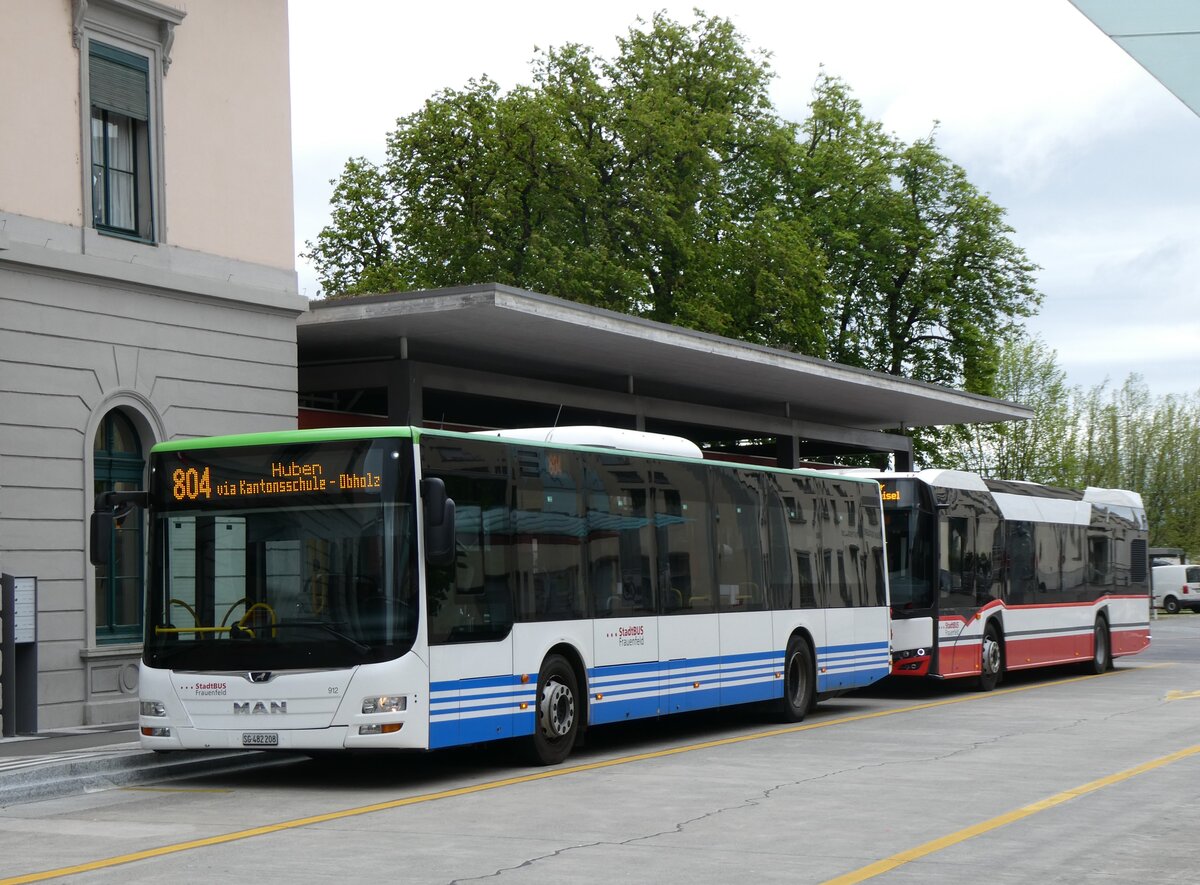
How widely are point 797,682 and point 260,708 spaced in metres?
7.94

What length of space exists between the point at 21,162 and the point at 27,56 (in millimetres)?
1146

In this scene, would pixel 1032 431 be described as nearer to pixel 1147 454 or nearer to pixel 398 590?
pixel 1147 454

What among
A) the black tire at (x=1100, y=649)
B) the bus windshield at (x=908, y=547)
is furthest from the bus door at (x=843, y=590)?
the black tire at (x=1100, y=649)

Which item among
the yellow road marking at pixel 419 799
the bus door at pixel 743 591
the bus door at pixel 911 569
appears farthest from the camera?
the bus door at pixel 911 569

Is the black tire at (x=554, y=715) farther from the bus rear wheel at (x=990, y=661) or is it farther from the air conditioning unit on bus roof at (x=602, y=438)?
the bus rear wheel at (x=990, y=661)

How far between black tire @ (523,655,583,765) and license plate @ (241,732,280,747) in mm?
2363

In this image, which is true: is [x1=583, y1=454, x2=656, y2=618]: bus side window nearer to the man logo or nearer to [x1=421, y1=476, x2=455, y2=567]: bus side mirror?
[x1=421, y1=476, x2=455, y2=567]: bus side mirror

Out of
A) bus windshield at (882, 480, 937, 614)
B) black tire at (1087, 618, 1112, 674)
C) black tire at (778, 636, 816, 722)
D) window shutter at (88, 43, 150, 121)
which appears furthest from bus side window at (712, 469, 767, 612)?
black tire at (1087, 618, 1112, 674)

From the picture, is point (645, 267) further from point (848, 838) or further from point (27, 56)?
point (848, 838)

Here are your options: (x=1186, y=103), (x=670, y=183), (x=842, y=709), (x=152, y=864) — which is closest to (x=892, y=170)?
(x=670, y=183)

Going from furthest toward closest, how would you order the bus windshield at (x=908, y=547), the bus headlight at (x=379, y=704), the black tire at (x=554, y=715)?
1. the bus windshield at (x=908, y=547)
2. the black tire at (x=554, y=715)
3. the bus headlight at (x=379, y=704)

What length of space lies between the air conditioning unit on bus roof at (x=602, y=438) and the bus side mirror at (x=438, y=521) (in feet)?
4.97

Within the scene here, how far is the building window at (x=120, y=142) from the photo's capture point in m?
18.2

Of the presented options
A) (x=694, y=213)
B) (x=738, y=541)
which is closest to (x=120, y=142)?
(x=738, y=541)
